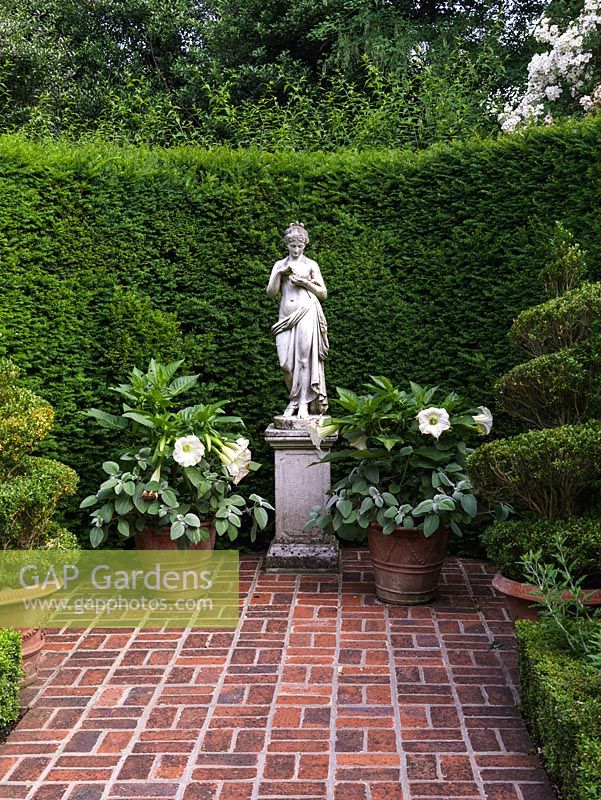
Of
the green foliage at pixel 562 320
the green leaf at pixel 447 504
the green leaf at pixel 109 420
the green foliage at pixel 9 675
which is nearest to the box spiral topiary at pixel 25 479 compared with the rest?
the green foliage at pixel 9 675

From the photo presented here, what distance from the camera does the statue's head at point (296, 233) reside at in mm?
6289

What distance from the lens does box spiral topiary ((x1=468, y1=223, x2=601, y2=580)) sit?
14.1 feet

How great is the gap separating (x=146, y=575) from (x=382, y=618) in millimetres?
1741

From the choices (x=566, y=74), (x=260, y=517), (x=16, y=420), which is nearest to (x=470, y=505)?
(x=260, y=517)

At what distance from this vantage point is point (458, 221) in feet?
22.0

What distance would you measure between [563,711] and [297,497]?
3.49m

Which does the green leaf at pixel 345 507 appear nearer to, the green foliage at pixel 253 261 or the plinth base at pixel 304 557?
the plinth base at pixel 304 557

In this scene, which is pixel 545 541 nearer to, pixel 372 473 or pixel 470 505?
pixel 470 505

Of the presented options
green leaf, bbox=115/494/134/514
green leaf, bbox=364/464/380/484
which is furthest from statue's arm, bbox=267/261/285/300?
green leaf, bbox=115/494/134/514

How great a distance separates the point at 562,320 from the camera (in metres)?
4.74

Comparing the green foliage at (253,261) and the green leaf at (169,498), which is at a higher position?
the green foliage at (253,261)

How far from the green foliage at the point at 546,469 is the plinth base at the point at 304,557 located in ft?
6.09

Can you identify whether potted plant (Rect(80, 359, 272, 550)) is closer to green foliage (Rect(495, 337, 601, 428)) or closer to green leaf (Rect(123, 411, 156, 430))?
green leaf (Rect(123, 411, 156, 430))

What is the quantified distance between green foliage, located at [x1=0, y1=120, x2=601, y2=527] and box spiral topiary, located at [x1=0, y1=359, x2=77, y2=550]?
6.30 ft
